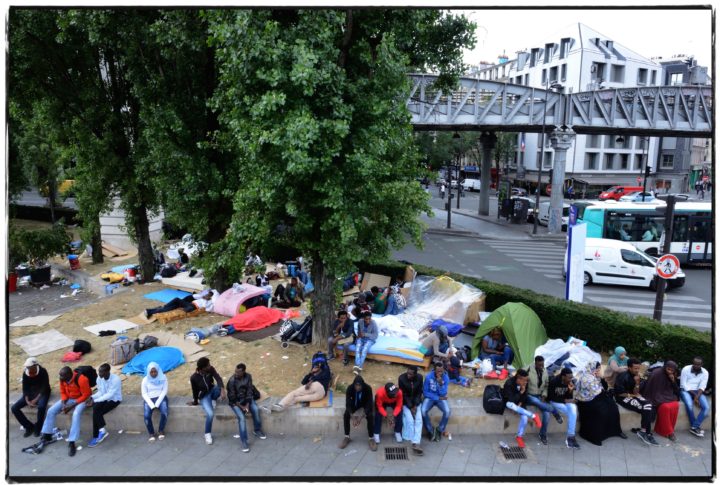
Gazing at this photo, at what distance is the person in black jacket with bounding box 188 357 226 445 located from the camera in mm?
8258

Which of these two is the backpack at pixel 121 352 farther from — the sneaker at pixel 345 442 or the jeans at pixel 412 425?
the jeans at pixel 412 425

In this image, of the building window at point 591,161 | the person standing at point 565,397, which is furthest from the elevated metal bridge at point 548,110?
the building window at point 591,161

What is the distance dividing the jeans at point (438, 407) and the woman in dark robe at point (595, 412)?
224 cm

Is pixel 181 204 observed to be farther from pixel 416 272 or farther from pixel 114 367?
pixel 416 272

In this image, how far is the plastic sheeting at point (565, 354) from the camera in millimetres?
10164

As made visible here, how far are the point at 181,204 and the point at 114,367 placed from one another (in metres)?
4.63

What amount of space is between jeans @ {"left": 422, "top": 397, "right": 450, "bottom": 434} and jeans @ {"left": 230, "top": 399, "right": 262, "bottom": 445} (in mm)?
2728

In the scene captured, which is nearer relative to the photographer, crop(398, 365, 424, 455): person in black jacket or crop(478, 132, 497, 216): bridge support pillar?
crop(398, 365, 424, 455): person in black jacket

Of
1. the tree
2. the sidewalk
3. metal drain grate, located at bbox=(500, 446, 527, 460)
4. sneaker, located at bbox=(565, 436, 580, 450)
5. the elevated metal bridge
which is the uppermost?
the elevated metal bridge

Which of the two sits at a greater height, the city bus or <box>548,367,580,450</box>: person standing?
the city bus

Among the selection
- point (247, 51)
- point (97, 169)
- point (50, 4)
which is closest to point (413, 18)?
point (247, 51)

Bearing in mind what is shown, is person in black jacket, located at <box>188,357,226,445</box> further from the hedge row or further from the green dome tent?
the hedge row

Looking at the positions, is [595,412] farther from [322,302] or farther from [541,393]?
[322,302]

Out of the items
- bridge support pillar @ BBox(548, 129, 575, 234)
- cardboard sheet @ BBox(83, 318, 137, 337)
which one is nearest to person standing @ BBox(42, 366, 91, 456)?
cardboard sheet @ BBox(83, 318, 137, 337)
